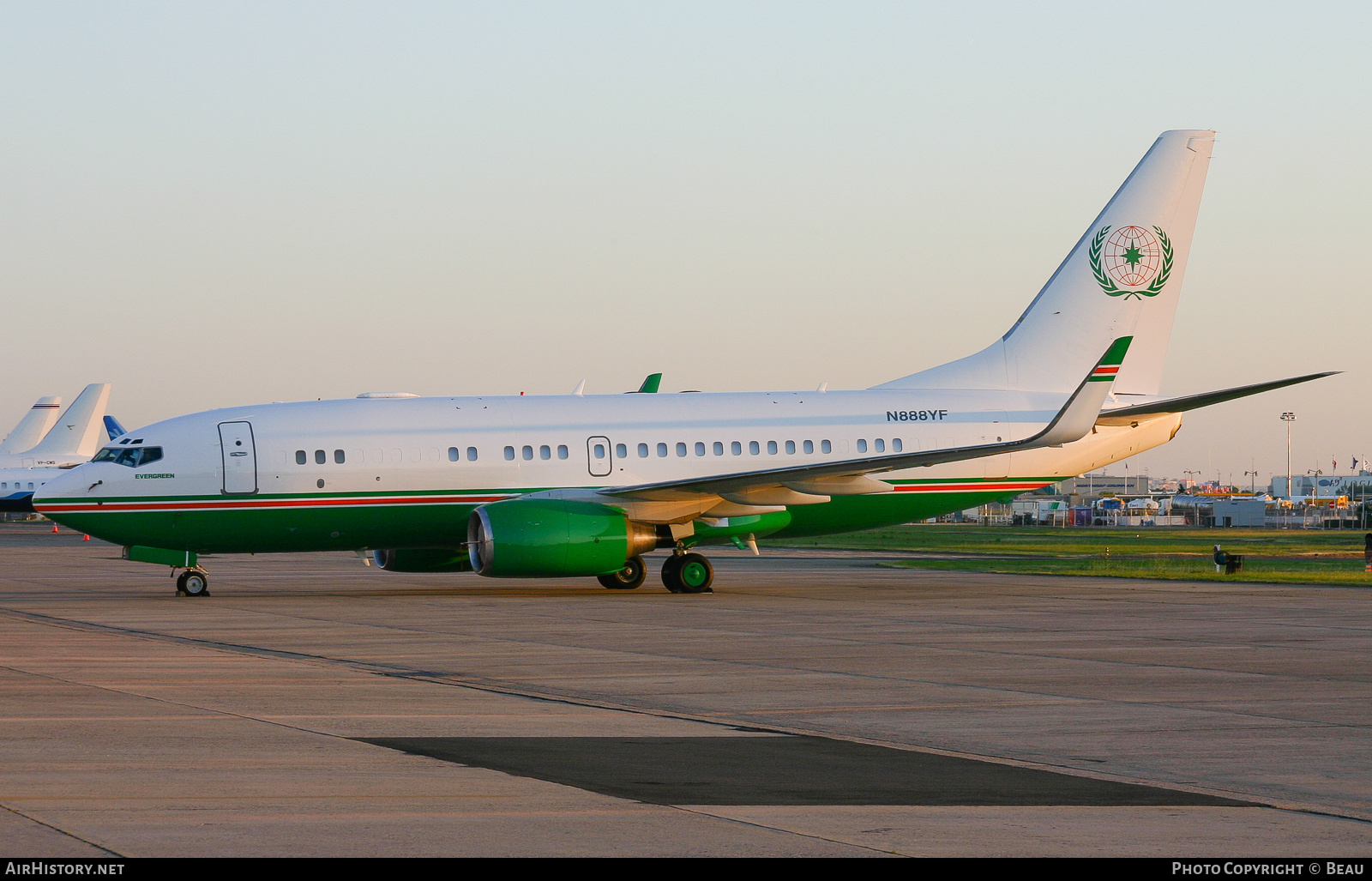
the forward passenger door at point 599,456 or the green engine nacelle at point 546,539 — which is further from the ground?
the forward passenger door at point 599,456

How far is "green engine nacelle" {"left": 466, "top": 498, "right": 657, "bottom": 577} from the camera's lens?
2650cm

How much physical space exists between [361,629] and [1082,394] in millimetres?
13902

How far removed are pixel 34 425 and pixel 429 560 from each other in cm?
8914

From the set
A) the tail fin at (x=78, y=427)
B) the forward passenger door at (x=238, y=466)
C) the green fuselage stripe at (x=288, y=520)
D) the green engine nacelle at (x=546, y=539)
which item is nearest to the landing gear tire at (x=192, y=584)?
the green fuselage stripe at (x=288, y=520)

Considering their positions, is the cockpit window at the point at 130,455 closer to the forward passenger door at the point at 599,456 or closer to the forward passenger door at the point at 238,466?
the forward passenger door at the point at 238,466

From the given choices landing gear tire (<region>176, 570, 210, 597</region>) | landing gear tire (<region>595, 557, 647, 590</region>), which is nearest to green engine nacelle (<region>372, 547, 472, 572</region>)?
landing gear tire (<region>595, 557, 647, 590</region>)

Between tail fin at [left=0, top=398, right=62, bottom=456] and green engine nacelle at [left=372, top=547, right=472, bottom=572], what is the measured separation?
87.8 m

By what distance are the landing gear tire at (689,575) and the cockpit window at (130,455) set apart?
953cm

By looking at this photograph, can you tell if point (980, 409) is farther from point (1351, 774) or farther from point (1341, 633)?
point (1351, 774)

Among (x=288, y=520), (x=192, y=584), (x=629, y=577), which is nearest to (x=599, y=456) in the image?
(x=629, y=577)

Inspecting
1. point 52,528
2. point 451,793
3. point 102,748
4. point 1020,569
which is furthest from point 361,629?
point 52,528

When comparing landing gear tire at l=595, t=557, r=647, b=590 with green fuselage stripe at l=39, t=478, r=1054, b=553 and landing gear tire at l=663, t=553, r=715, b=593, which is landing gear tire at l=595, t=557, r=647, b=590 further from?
green fuselage stripe at l=39, t=478, r=1054, b=553

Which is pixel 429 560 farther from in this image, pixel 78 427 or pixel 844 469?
pixel 78 427

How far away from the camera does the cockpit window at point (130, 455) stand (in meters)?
28.0
